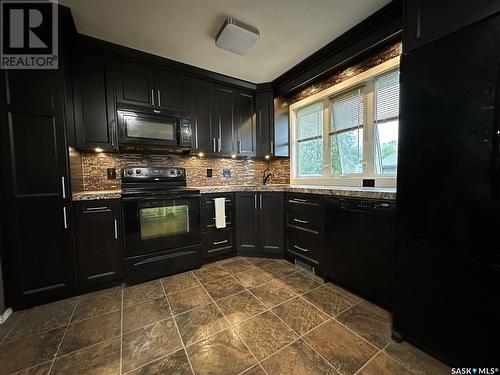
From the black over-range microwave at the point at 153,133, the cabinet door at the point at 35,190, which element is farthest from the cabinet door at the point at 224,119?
the cabinet door at the point at 35,190

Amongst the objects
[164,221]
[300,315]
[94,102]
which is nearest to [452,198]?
[300,315]

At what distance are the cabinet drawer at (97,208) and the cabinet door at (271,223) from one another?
1604 millimetres

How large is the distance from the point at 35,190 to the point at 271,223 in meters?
2.31

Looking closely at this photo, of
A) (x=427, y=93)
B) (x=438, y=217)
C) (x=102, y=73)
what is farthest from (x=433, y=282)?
(x=102, y=73)

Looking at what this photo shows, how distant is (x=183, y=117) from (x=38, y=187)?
60.8 inches

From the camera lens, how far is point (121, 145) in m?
2.25

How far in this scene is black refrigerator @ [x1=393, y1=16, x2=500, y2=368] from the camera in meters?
0.93

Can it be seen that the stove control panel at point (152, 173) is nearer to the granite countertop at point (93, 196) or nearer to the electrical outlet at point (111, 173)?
the electrical outlet at point (111, 173)

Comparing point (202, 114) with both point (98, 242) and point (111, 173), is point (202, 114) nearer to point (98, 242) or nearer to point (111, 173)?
point (111, 173)

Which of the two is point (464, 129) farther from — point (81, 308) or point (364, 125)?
point (81, 308)

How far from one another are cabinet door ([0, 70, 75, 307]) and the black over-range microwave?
1.87 ft

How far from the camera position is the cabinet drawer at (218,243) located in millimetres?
2533

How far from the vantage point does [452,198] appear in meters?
1.04

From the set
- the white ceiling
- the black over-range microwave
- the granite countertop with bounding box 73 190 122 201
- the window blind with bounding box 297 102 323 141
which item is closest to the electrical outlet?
the black over-range microwave
